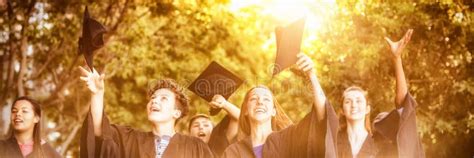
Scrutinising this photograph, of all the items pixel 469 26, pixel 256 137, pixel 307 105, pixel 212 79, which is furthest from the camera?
pixel 307 105

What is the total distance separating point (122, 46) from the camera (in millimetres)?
16500

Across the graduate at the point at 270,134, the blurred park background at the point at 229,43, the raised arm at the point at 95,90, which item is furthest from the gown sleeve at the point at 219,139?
the raised arm at the point at 95,90

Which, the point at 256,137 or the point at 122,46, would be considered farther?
the point at 122,46

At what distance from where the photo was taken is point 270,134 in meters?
7.95

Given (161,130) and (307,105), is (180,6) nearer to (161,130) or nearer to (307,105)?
(307,105)

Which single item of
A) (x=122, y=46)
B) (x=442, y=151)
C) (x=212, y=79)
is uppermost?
(x=122, y=46)

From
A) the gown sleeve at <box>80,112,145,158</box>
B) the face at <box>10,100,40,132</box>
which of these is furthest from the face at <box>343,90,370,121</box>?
the face at <box>10,100,40,132</box>

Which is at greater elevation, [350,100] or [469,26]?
[469,26]

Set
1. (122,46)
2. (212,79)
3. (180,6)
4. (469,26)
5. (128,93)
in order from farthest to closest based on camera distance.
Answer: (128,93) < (122,46) < (180,6) < (469,26) < (212,79)

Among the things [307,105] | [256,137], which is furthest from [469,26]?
[256,137]

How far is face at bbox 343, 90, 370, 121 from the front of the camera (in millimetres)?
8648

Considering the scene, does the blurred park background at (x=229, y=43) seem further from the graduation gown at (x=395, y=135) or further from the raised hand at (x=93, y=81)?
the raised hand at (x=93, y=81)

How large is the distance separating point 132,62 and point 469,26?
21.6 ft

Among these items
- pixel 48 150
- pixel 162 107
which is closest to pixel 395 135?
pixel 162 107
